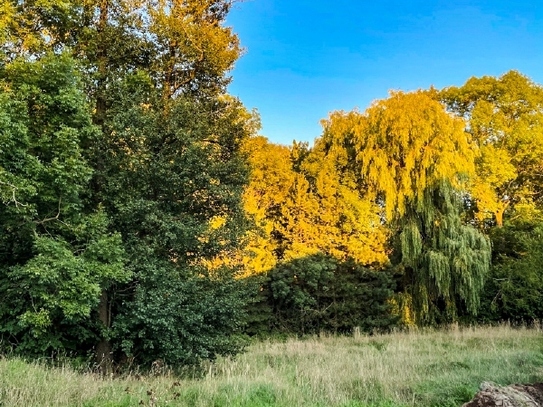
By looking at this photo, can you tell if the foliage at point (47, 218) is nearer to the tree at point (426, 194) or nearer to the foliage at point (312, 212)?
the foliage at point (312, 212)

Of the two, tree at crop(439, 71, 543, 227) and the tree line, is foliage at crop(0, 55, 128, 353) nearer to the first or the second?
the tree line

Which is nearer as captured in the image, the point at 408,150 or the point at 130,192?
the point at 130,192

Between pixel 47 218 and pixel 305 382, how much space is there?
5322 millimetres

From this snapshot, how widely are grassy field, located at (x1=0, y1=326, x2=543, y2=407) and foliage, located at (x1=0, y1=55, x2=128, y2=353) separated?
1.01 m

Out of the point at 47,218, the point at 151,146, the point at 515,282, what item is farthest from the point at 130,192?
the point at 515,282

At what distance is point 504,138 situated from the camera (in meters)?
19.3

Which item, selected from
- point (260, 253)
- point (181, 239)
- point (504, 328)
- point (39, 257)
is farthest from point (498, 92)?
point (39, 257)

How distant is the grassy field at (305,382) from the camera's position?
5.17m

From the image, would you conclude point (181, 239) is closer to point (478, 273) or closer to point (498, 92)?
point (478, 273)

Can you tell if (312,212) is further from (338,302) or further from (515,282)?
(515,282)

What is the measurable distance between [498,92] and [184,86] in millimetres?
15554

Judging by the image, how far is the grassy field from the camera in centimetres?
517

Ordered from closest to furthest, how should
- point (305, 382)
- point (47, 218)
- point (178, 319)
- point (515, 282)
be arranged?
point (305, 382), point (47, 218), point (178, 319), point (515, 282)

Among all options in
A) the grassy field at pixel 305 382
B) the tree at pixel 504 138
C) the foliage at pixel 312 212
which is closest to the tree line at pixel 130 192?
the foliage at pixel 312 212
